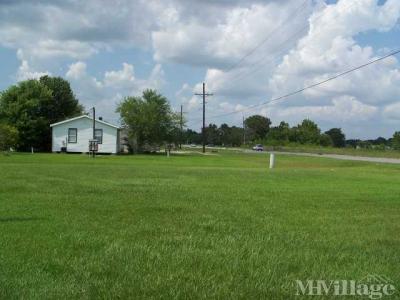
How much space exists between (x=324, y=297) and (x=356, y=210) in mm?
8183

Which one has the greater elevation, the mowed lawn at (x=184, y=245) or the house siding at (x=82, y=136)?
the house siding at (x=82, y=136)

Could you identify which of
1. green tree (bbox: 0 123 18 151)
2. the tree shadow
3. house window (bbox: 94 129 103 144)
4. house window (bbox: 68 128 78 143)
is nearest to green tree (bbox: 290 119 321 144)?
house window (bbox: 94 129 103 144)

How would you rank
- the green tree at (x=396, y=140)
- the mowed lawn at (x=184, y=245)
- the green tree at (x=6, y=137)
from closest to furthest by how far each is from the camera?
the mowed lawn at (x=184, y=245)
the green tree at (x=6, y=137)
the green tree at (x=396, y=140)

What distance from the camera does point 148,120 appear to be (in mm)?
82188

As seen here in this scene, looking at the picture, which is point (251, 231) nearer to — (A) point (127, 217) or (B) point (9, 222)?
(A) point (127, 217)

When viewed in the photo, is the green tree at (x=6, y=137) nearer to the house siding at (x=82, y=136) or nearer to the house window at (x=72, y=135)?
the house siding at (x=82, y=136)

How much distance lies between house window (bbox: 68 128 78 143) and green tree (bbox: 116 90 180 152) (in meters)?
9.98

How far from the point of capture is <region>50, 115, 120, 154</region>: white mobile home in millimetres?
75125

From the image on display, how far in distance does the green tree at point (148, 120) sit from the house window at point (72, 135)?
9977 mm

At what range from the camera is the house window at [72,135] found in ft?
246

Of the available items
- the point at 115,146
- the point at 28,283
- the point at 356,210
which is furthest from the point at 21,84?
the point at 28,283

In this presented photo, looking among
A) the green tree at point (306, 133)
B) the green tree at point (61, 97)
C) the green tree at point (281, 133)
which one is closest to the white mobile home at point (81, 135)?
the green tree at point (61, 97)

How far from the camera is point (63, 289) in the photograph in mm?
6223

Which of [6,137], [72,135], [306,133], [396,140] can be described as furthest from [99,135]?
[306,133]
